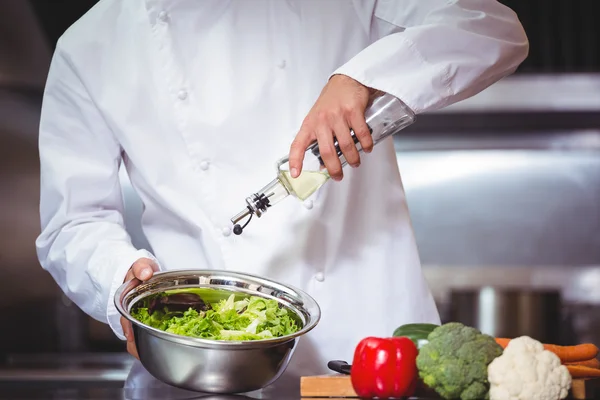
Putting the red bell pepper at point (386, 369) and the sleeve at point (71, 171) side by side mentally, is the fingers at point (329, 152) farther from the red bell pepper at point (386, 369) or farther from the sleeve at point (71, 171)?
the sleeve at point (71, 171)

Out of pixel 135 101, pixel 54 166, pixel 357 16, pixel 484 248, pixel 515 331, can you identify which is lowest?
pixel 515 331

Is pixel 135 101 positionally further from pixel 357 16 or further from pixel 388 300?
pixel 388 300

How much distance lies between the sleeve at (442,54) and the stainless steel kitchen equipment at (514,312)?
159cm

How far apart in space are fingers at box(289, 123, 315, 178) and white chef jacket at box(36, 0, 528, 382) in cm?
29

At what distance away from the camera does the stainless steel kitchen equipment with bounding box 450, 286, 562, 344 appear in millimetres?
2721

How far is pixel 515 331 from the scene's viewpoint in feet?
8.93

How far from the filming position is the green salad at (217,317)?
3.37 ft

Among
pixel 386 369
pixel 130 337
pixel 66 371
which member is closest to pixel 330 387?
pixel 386 369

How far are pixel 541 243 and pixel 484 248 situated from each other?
22 centimetres

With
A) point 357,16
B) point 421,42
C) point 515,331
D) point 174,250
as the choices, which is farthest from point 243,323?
point 515,331

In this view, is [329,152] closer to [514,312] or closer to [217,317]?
[217,317]

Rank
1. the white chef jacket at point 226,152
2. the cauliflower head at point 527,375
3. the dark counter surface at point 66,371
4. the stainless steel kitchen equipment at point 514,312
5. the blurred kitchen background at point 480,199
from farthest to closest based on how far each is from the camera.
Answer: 1. the stainless steel kitchen equipment at point 514,312
2. the blurred kitchen background at point 480,199
3. the dark counter surface at point 66,371
4. the white chef jacket at point 226,152
5. the cauliflower head at point 527,375

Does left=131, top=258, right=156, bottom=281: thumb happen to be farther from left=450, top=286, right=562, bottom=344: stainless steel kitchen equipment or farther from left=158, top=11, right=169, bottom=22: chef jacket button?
left=450, top=286, right=562, bottom=344: stainless steel kitchen equipment

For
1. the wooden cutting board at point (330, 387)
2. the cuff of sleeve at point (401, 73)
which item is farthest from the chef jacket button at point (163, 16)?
the wooden cutting board at point (330, 387)
